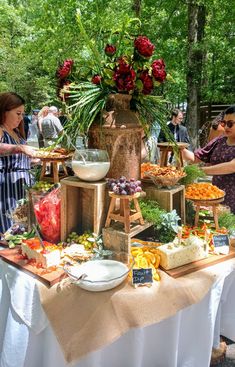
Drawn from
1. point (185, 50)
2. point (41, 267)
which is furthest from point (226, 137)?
point (185, 50)

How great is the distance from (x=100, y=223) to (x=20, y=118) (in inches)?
53.0

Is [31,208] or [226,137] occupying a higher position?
[226,137]

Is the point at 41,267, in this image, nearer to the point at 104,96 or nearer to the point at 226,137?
the point at 104,96

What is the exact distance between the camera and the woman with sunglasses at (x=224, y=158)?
2453 millimetres

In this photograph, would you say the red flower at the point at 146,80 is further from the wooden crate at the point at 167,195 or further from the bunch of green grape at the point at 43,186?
the bunch of green grape at the point at 43,186

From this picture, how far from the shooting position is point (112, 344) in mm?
1438

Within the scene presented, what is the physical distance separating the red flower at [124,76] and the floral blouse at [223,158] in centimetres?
121

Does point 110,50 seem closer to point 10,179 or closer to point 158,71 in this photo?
point 158,71

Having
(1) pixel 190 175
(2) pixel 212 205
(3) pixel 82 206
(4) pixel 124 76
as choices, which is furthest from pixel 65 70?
(2) pixel 212 205

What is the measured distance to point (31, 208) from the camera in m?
1.92

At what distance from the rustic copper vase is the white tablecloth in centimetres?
67

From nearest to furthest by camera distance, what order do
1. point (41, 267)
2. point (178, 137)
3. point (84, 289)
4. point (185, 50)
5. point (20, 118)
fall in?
1. point (84, 289)
2. point (41, 267)
3. point (20, 118)
4. point (178, 137)
5. point (185, 50)

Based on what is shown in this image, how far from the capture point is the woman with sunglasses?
2.45 metres

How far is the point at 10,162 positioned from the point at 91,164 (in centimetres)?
120
